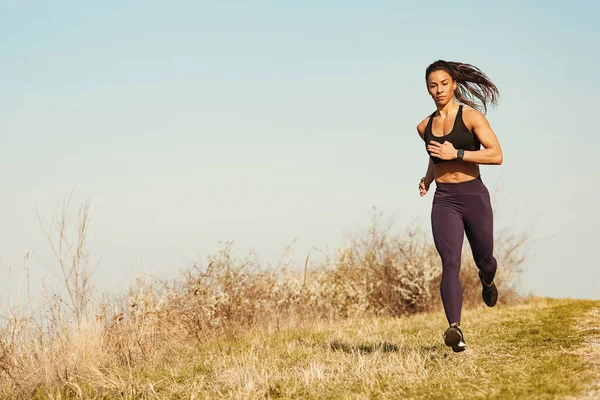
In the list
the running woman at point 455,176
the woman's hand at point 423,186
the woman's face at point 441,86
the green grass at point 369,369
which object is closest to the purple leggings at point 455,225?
the running woman at point 455,176

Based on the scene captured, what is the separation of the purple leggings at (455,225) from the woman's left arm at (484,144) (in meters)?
0.31

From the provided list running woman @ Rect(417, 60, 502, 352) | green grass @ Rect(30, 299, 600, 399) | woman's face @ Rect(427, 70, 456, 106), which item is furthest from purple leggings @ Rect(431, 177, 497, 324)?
woman's face @ Rect(427, 70, 456, 106)

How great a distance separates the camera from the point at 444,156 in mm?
5867

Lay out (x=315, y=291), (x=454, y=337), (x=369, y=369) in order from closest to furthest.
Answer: (x=369, y=369) → (x=454, y=337) → (x=315, y=291)

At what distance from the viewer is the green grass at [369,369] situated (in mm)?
4672

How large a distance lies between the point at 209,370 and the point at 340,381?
5.90 ft

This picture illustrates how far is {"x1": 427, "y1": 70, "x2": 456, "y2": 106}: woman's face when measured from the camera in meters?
6.18

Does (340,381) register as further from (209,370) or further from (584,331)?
(584,331)

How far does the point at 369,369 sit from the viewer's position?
543 cm

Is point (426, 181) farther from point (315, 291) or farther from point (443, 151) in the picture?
point (315, 291)

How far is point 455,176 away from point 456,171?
0.05m

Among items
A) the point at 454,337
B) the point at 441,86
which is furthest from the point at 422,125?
the point at 454,337

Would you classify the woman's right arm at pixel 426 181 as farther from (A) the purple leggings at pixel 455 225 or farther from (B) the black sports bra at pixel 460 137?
(B) the black sports bra at pixel 460 137

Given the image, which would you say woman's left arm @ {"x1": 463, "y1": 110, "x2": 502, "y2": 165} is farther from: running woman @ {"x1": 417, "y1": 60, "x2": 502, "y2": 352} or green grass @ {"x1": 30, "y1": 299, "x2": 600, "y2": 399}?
green grass @ {"x1": 30, "y1": 299, "x2": 600, "y2": 399}
